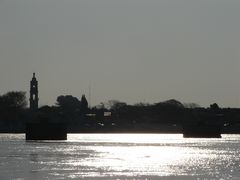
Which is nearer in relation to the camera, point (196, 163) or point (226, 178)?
point (226, 178)

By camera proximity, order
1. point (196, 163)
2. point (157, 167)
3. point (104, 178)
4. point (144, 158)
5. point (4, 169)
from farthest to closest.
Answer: point (144, 158)
point (196, 163)
point (157, 167)
point (4, 169)
point (104, 178)

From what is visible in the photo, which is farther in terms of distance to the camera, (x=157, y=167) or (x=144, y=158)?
(x=144, y=158)

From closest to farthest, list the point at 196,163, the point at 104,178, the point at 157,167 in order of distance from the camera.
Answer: the point at 104,178 → the point at 157,167 → the point at 196,163

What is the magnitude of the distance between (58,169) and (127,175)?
1031 cm

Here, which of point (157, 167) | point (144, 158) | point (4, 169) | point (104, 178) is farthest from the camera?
point (144, 158)

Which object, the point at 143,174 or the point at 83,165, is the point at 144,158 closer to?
the point at 83,165

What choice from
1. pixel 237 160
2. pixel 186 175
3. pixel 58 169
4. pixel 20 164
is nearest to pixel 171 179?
pixel 186 175

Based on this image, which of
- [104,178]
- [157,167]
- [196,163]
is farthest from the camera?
[196,163]

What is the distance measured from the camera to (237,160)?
112 m

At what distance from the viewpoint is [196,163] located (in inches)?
4173

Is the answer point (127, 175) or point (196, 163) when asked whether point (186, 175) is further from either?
point (196, 163)

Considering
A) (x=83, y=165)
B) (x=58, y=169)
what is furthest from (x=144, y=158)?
(x=58, y=169)

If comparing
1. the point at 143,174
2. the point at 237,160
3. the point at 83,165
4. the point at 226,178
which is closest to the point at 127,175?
the point at 143,174

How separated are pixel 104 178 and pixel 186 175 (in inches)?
330
